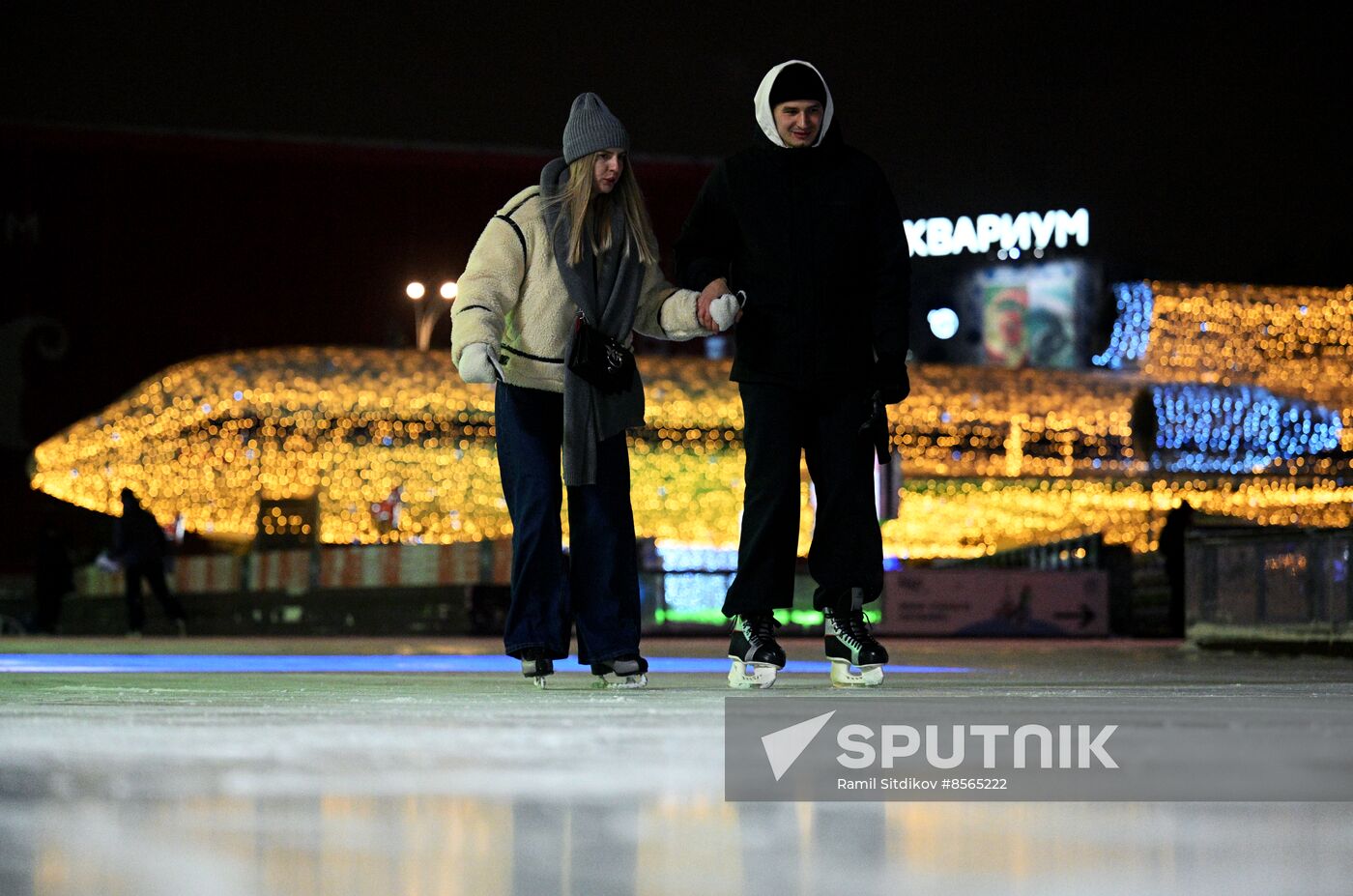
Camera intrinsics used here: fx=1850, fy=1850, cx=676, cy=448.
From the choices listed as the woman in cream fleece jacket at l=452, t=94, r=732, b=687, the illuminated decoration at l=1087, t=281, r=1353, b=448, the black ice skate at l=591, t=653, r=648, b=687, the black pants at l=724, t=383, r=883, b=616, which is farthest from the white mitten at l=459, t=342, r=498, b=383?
the illuminated decoration at l=1087, t=281, r=1353, b=448

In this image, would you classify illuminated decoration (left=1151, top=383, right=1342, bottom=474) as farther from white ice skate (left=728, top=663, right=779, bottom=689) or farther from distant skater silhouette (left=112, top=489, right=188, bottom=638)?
white ice skate (left=728, top=663, right=779, bottom=689)

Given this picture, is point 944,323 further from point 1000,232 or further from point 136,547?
point 136,547

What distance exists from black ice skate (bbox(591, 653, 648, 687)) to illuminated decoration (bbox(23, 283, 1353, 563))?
62.1ft

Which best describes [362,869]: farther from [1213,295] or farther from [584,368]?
[1213,295]

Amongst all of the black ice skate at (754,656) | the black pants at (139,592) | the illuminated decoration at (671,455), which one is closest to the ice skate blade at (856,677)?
the black ice skate at (754,656)

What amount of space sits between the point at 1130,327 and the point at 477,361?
110 feet

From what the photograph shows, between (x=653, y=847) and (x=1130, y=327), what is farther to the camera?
(x=1130, y=327)

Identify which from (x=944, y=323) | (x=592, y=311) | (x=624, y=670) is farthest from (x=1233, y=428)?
(x=624, y=670)

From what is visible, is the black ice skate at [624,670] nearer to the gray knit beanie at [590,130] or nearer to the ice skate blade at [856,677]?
the ice skate blade at [856,677]

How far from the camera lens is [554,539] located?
4.52m

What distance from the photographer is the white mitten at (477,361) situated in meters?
4.24

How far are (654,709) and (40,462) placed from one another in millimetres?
25435

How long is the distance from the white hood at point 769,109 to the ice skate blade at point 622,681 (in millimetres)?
1311

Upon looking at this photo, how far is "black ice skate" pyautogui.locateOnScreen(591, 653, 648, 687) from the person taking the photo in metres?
4.32
